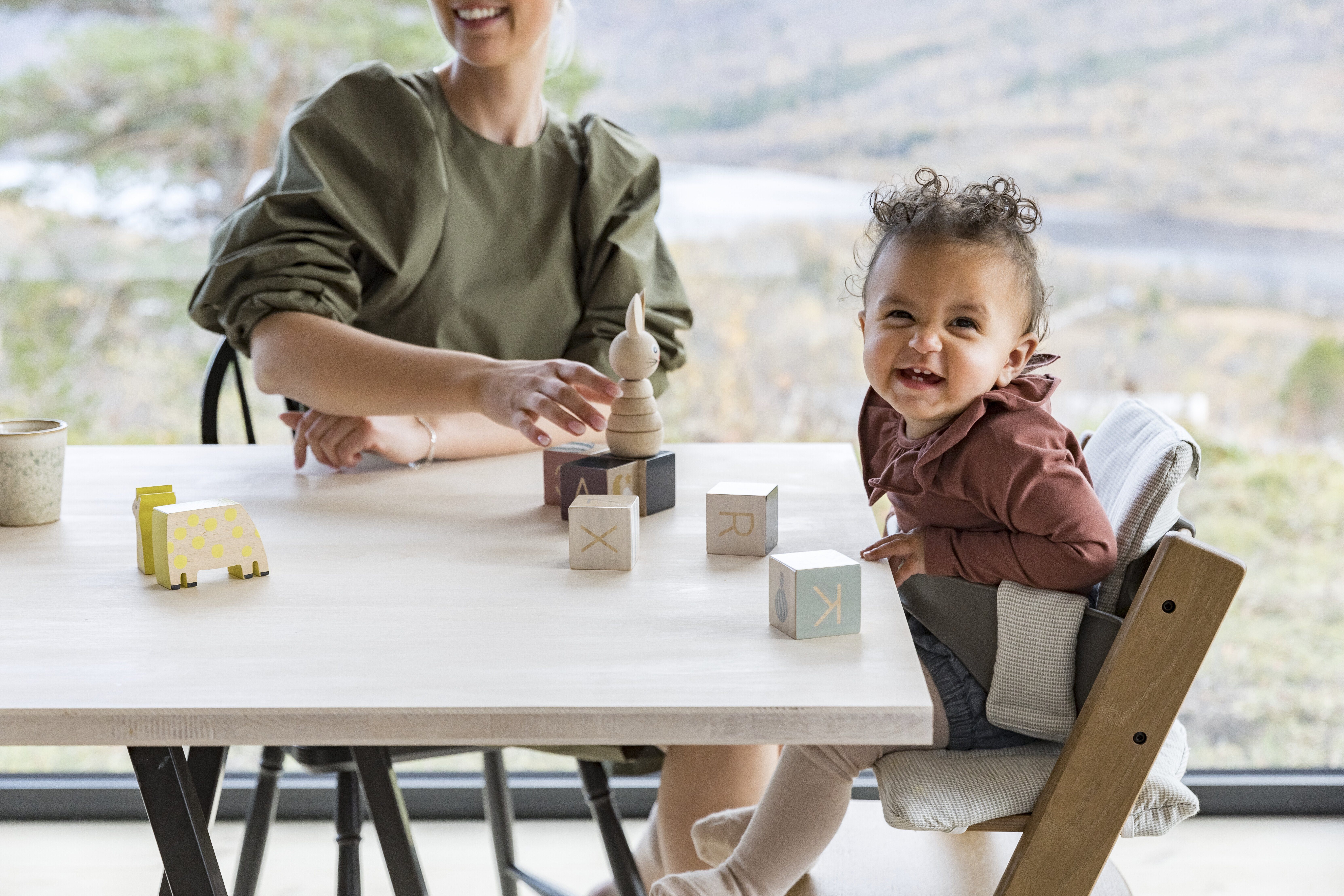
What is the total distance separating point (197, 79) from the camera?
256 cm

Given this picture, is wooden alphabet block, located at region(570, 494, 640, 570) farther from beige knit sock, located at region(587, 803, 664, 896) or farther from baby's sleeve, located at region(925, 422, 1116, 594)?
beige knit sock, located at region(587, 803, 664, 896)

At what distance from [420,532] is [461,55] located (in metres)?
0.76

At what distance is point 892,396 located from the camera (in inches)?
44.7

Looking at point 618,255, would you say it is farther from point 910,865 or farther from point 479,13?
point 910,865

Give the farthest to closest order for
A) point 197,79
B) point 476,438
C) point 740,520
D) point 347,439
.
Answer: point 197,79
point 476,438
point 347,439
point 740,520

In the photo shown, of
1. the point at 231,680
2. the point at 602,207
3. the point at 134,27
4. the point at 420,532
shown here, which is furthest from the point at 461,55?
the point at 134,27

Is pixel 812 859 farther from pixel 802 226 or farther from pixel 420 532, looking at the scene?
pixel 802 226

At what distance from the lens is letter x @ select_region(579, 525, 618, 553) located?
1001mm

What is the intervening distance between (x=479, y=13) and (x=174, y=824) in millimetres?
1083

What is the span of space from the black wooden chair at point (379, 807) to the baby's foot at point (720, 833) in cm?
20

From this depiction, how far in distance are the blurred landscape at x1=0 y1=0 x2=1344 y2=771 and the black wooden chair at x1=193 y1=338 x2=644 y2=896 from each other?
3.23 feet

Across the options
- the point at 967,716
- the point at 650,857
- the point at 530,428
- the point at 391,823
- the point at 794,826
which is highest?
the point at 530,428

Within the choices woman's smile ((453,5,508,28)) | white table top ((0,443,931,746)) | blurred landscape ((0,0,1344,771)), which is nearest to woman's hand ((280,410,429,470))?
white table top ((0,443,931,746))

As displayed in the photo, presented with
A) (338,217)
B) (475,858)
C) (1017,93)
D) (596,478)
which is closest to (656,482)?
(596,478)
